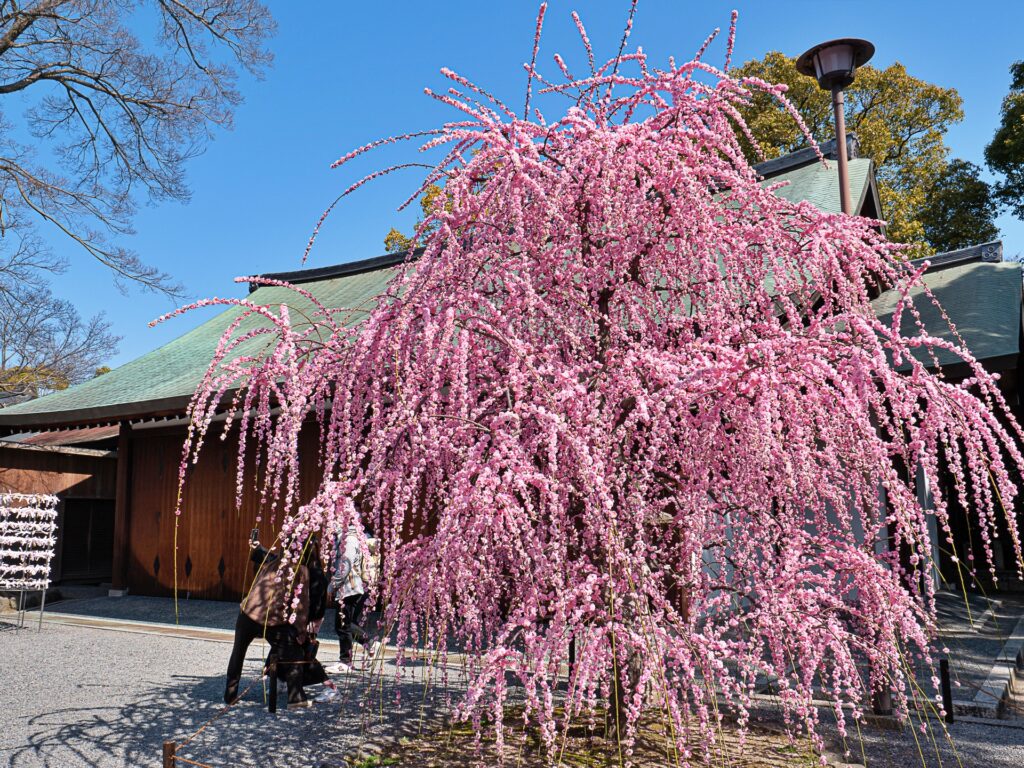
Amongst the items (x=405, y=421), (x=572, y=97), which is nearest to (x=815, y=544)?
(x=405, y=421)

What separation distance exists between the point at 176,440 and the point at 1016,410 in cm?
1386

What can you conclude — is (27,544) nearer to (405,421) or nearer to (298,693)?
(298,693)

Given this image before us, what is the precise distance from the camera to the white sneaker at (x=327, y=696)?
6117mm

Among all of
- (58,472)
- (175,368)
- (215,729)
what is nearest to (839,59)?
(215,729)

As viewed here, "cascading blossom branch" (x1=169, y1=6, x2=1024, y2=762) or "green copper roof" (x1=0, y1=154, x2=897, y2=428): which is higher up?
"green copper roof" (x1=0, y1=154, x2=897, y2=428)

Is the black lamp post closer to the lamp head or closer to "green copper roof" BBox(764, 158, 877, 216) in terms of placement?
the lamp head

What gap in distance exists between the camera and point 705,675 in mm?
3430

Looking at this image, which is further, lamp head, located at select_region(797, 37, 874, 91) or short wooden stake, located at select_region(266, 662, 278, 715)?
lamp head, located at select_region(797, 37, 874, 91)

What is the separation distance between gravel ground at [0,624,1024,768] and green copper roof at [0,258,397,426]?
450 centimetres

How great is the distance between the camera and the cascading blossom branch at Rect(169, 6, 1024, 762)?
3.18 m

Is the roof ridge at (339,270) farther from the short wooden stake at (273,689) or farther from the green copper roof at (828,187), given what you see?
the short wooden stake at (273,689)

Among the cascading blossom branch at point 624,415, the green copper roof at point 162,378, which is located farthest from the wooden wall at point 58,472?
the cascading blossom branch at point 624,415

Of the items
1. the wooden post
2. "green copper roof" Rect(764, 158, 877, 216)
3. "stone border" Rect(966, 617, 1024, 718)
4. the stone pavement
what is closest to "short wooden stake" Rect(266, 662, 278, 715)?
the stone pavement

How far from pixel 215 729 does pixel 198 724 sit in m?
0.23
